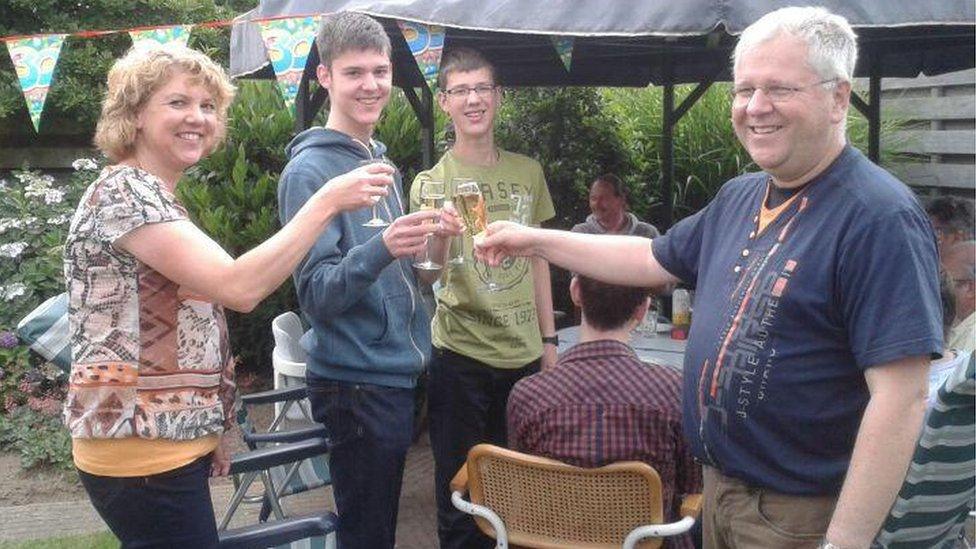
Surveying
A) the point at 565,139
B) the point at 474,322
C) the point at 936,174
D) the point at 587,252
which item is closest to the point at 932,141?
the point at 936,174

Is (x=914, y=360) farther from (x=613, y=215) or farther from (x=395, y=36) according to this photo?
(x=613, y=215)

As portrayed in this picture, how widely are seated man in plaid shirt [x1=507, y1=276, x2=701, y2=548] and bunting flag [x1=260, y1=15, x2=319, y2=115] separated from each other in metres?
1.61

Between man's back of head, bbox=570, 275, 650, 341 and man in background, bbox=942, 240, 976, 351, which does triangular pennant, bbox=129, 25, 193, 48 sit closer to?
man's back of head, bbox=570, 275, 650, 341

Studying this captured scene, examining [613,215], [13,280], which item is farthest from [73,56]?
[613,215]

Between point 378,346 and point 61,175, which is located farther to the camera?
point 61,175

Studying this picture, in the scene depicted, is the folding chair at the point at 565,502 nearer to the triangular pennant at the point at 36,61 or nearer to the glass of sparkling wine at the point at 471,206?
the glass of sparkling wine at the point at 471,206

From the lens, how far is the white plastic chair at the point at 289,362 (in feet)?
14.3

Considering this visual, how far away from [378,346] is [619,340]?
71 cm

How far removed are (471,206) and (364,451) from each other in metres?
0.78

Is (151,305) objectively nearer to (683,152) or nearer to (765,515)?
(765,515)

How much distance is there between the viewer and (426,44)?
392 cm

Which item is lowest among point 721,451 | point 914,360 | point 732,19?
point 721,451

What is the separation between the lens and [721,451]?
2240mm

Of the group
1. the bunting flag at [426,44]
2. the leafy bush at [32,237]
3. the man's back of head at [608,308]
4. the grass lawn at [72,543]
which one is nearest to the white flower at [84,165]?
the leafy bush at [32,237]
